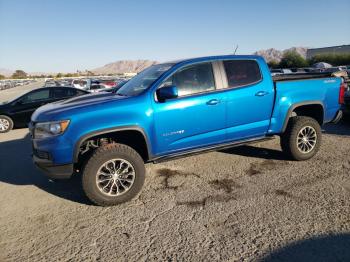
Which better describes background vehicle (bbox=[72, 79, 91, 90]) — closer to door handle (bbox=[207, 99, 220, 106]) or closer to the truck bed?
the truck bed

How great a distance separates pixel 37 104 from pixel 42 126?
655 centimetres

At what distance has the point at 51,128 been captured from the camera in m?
3.71

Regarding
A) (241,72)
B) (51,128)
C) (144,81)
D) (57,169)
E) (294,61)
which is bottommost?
(57,169)

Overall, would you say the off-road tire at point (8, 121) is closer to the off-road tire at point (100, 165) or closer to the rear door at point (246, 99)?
the off-road tire at point (100, 165)

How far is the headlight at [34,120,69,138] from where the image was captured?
367 centimetres

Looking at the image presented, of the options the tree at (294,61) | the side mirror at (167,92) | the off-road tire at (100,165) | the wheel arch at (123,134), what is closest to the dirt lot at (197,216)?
the off-road tire at (100,165)

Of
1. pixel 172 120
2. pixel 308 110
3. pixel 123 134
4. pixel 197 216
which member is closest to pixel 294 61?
pixel 308 110

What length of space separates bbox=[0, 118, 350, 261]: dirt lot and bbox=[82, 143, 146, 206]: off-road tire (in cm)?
12

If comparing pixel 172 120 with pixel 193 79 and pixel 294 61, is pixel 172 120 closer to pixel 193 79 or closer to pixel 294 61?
pixel 193 79

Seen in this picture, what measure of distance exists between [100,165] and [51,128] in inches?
30.1

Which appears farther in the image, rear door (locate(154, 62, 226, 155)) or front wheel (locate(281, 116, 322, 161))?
front wheel (locate(281, 116, 322, 161))

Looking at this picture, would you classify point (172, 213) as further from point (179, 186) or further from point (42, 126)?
point (42, 126)

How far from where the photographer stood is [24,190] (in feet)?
15.0

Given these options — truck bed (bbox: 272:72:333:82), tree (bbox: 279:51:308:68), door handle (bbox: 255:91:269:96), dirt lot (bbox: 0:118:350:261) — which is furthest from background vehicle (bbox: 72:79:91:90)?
tree (bbox: 279:51:308:68)
